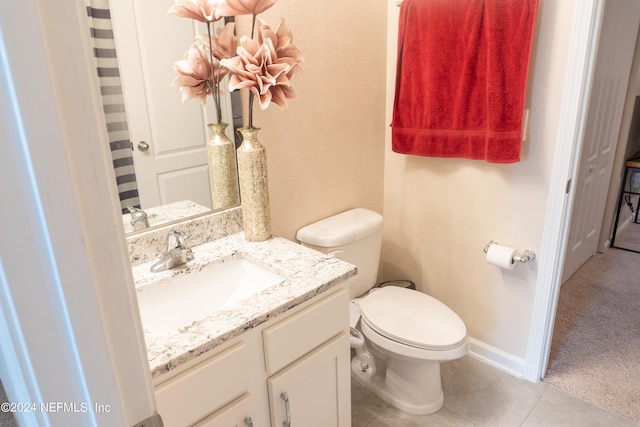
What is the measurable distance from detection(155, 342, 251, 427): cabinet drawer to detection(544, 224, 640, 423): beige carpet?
5.31ft

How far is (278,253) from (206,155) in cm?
44

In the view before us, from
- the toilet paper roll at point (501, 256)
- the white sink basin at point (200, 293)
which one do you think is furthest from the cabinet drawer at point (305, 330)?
the toilet paper roll at point (501, 256)

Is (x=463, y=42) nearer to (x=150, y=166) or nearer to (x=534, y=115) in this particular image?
(x=534, y=115)

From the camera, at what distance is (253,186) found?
4.68 feet

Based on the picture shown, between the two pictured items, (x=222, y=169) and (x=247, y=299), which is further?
(x=222, y=169)

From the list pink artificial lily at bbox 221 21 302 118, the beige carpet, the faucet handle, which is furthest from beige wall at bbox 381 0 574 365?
the faucet handle

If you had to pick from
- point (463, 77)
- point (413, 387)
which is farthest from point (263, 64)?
point (413, 387)

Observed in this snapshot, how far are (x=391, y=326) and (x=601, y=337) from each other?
4.58 ft

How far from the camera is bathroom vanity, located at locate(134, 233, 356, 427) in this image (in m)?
0.96

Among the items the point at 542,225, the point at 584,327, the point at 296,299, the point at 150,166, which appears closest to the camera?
the point at 296,299

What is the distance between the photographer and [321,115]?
1.77 metres

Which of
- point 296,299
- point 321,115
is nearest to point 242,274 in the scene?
point 296,299

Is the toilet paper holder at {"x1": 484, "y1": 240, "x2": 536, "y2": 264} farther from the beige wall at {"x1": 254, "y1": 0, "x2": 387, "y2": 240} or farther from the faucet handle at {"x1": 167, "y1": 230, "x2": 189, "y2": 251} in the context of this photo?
the faucet handle at {"x1": 167, "y1": 230, "x2": 189, "y2": 251}

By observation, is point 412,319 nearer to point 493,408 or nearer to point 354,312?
point 354,312
